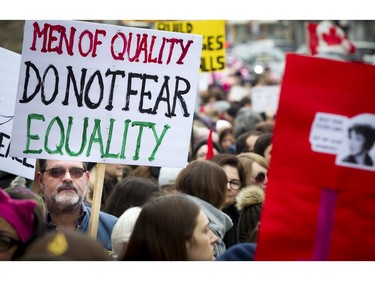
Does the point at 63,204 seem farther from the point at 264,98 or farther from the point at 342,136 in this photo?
the point at 264,98

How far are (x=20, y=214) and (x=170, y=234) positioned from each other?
0.66m

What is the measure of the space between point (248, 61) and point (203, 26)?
27205 mm

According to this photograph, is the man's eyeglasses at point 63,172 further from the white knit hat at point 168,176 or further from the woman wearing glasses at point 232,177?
the white knit hat at point 168,176

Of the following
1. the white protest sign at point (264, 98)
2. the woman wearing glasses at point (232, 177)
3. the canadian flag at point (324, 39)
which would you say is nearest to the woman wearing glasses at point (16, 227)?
the woman wearing glasses at point (232, 177)

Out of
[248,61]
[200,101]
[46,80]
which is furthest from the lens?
[248,61]

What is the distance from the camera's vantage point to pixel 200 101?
2297 cm

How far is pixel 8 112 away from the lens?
668 centimetres

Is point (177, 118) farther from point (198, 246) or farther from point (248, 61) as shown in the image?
point (248, 61)

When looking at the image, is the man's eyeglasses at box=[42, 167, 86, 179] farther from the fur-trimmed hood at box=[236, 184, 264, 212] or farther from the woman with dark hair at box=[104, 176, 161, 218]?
the fur-trimmed hood at box=[236, 184, 264, 212]

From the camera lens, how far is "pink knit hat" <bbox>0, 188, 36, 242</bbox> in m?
4.44

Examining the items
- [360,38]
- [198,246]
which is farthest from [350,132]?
[360,38]

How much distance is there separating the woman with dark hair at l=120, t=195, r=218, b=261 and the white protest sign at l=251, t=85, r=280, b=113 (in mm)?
12076

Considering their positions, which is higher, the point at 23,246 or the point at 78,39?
the point at 78,39

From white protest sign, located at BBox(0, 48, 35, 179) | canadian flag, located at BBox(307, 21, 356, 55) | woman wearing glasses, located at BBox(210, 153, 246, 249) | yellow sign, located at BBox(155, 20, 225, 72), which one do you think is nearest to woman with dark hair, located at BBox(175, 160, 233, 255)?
woman wearing glasses, located at BBox(210, 153, 246, 249)
